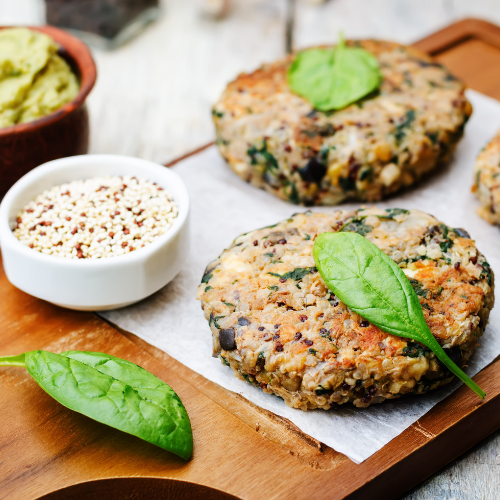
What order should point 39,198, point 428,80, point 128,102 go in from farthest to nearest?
point 128,102 → point 428,80 → point 39,198

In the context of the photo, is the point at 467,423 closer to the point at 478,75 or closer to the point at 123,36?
the point at 478,75

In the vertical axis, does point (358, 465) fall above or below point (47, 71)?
below

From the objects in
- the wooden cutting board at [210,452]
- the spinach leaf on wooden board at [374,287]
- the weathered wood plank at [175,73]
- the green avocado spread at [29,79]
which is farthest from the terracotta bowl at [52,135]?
the spinach leaf on wooden board at [374,287]

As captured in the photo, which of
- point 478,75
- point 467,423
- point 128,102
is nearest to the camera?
point 467,423

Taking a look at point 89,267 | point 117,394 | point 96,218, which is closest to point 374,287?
point 117,394

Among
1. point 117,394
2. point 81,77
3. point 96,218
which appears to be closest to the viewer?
point 117,394

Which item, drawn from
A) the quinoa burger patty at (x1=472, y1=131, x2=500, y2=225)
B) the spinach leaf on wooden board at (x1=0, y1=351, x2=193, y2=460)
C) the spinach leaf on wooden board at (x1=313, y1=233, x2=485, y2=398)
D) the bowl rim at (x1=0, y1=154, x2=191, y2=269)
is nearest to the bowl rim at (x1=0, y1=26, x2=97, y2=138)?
the bowl rim at (x1=0, y1=154, x2=191, y2=269)

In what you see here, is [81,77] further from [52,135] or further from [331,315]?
[331,315]

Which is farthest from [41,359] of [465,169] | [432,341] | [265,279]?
[465,169]
